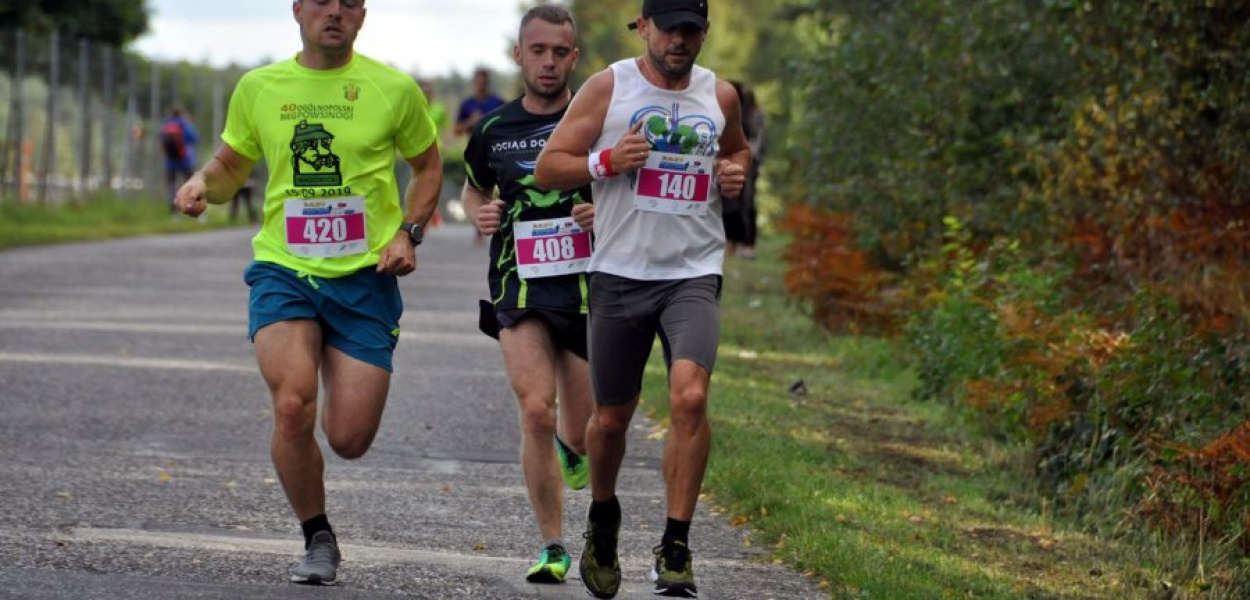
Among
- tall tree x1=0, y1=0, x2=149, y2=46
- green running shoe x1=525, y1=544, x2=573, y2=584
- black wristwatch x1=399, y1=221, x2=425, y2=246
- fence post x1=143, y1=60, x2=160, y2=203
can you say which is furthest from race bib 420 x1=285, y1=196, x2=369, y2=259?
tall tree x1=0, y1=0, x2=149, y2=46

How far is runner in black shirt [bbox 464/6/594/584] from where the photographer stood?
7.55 metres

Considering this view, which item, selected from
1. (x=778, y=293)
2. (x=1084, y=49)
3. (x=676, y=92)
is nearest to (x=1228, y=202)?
(x=1084, y=49)

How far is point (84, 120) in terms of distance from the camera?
37.2 meters

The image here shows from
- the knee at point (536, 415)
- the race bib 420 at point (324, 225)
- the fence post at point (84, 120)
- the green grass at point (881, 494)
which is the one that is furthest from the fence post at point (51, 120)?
the race bib 420 at point (324, 225)

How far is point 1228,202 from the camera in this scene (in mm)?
13250

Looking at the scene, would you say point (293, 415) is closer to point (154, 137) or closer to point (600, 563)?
point (600, 563)

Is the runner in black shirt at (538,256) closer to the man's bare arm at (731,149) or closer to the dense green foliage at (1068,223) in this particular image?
the man's bare arm at (731,149)

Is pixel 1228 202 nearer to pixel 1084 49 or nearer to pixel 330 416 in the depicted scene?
pixel 1084 49

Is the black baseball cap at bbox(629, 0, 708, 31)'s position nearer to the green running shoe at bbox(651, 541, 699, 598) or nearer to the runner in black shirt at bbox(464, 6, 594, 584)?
the runner in black shirt at bbox(464, 6, 594, 584)

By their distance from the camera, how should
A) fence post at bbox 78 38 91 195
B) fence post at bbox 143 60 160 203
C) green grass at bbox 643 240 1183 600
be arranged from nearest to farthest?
green grass at bbox 643 240 1183 600, fence post at bbox 78 38 91 195, fence post at bbox 143 60 160 203

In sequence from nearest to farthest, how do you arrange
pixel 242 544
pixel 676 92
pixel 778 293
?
pixel 676 92 → pixel 242 544 → pixel 778 293

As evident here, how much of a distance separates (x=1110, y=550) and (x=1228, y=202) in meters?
4.49

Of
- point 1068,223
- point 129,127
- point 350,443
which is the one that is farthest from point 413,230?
point 129,127

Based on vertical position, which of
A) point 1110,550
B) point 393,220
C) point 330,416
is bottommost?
point 1110,550
